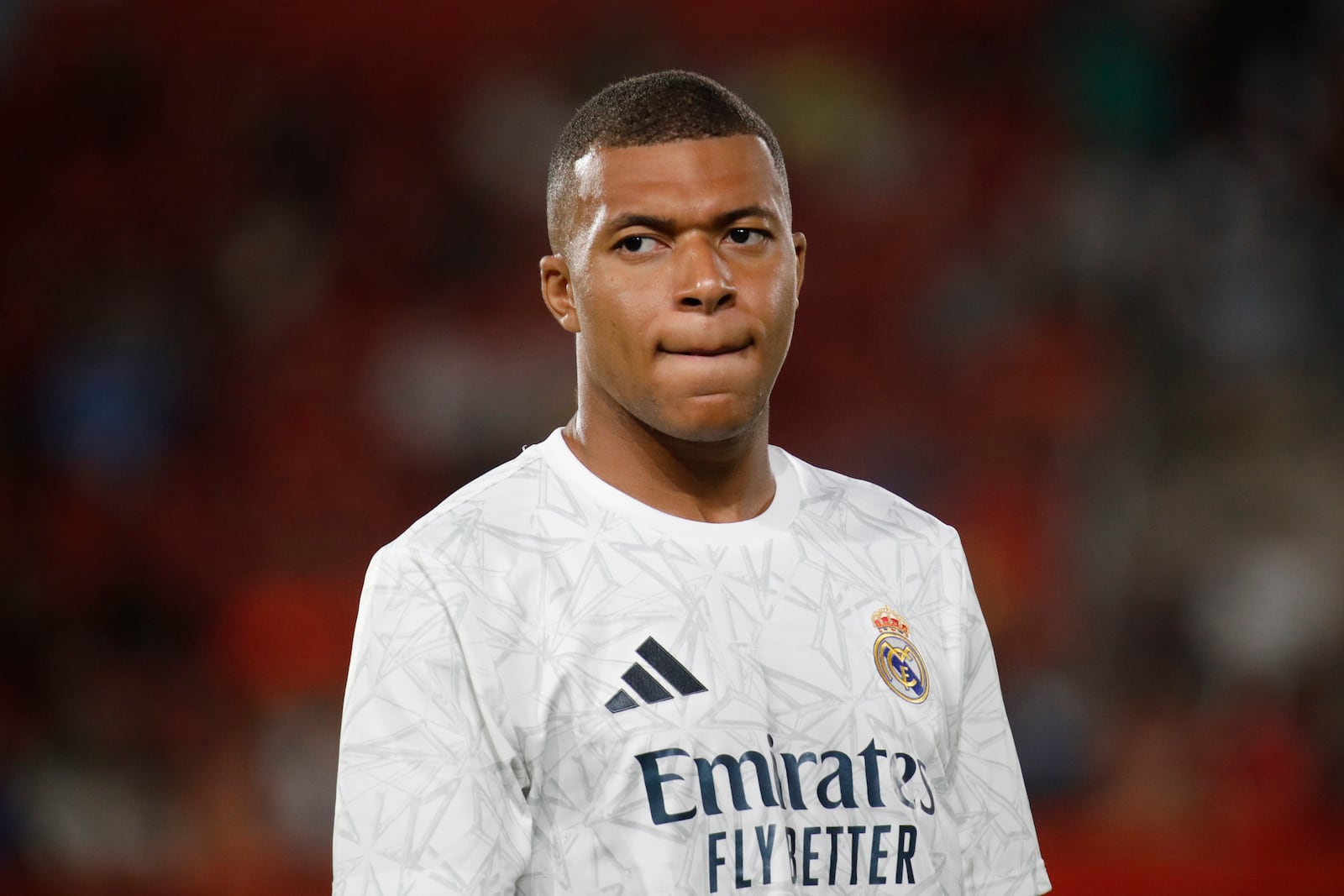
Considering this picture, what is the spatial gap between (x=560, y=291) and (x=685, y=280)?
0.18 metres

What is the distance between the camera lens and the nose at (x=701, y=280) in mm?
1476

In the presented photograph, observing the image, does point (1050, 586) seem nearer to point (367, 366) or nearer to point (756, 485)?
point (367, 366)

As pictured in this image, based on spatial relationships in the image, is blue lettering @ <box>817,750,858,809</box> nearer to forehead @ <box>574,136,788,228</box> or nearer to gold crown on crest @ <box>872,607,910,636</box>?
gold crown on crest @ <box>872,607,910,636</box>

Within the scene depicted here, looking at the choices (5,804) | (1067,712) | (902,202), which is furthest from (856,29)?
(5,804)

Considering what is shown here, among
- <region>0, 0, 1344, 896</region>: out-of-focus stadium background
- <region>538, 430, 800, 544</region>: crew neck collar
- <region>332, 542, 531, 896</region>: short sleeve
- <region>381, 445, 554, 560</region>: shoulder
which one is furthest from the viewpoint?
<region>0, 0, 1344, 896</region>: out-of-focus stadium background

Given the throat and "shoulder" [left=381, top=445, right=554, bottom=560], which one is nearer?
"shoulder" [left=381, top=445, right=554, bottom=560]

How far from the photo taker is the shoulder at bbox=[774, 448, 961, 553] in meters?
1.69

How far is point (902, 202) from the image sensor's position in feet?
15.7

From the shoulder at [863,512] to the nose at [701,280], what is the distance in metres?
0.28

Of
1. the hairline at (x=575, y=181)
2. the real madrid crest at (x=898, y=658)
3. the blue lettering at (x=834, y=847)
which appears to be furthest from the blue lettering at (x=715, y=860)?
the hairline at (x=575, y=181)

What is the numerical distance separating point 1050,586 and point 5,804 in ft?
9.41

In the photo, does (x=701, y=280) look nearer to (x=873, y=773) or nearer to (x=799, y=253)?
(x=799, y=253)

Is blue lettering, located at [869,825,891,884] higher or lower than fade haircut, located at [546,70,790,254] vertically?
lower

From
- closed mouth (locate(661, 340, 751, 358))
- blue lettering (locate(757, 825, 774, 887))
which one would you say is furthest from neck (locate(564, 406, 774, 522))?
blue lettering (locate(757, 825, 774, 887))
